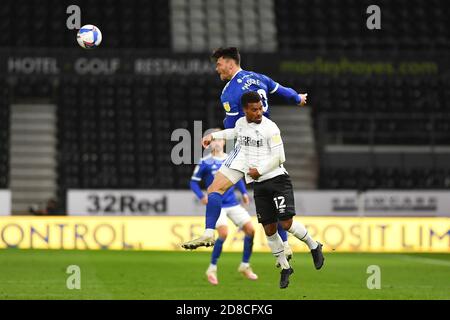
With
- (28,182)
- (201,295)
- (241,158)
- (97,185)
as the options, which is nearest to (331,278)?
(201,295)

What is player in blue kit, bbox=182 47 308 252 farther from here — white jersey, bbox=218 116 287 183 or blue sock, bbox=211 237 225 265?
blue sock, bbox=211 237 225 265

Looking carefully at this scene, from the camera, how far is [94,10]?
86.7 feet

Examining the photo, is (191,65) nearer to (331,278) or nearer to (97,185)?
(97,185)

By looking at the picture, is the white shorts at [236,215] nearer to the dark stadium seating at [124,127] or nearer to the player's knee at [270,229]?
the player's knee at [270,229]

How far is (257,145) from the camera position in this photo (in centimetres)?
938

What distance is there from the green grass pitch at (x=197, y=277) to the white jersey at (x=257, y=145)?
6.68 ft

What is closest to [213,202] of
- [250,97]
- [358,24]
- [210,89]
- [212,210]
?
[212,210]

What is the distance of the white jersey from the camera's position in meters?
9.32

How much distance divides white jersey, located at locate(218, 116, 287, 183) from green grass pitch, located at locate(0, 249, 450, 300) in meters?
2.04

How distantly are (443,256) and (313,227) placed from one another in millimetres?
2790

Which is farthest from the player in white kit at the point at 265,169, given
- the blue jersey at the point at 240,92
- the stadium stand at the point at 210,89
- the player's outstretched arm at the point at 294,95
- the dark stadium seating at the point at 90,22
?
the dark stadium seating at the point at 90,22

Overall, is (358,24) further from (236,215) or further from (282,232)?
(282,232)

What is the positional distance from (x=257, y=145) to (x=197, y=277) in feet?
15.9

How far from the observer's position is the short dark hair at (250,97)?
29.7 feet
